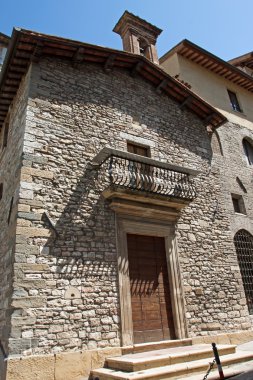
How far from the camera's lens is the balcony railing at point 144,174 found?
7473mm

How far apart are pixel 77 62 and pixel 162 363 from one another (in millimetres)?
7326

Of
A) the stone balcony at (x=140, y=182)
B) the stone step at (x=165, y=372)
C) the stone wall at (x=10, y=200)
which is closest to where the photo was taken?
the stone step at (x=165, y=372)

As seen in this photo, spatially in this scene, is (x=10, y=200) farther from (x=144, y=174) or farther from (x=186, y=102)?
(x=186, y=102)

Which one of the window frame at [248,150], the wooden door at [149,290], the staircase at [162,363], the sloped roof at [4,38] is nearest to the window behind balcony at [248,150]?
the window frame at [248,150]

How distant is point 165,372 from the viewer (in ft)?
16.8

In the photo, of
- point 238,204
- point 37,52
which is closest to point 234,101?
point 238,204

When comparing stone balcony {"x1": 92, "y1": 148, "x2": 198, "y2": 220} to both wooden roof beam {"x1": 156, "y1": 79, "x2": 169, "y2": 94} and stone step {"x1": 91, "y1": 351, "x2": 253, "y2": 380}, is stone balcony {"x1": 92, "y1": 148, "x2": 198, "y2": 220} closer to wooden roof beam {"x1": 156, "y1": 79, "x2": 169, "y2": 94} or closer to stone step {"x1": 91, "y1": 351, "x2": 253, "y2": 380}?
wooden roof beam {"x1": 156, "y1": 79, "x2": 169, "y2": 94}

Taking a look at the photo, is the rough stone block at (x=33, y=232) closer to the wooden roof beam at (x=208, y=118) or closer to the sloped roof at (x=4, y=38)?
the wooden roof beam at (x=208, y=118)

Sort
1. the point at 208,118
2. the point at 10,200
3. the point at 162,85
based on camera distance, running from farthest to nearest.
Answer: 1. the point at 208,118
2. the point at 162,85
3. the point at 10,200

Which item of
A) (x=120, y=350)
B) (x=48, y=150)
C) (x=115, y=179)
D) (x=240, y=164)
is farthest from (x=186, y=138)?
(x=120, y=350)

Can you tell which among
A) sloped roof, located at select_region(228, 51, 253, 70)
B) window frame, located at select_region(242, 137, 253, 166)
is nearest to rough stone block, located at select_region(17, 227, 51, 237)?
window frame, located at select_region(242, 137, 253, 166)

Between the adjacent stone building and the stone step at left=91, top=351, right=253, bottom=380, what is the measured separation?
49cm

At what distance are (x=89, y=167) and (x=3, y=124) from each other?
14.0ft

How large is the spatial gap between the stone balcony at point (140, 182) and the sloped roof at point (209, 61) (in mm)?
6412
